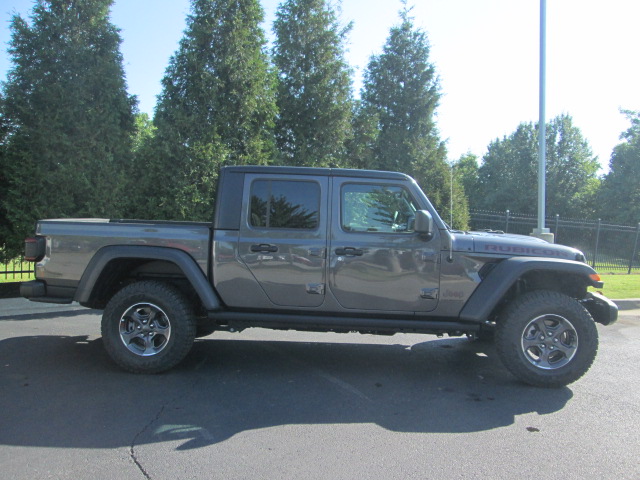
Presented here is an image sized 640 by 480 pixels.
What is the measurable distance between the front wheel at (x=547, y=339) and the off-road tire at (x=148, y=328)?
123 inches

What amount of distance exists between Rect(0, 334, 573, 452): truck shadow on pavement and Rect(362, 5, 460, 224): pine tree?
8894 millimetres

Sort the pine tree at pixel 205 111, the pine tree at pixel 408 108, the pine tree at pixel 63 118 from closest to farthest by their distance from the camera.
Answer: the pine tree at pixel 63 118, the pine tree at pixel 205 111, the pine tree at pixel 408 108

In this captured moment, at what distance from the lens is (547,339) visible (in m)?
4.50

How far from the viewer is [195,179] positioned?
9.45 meters

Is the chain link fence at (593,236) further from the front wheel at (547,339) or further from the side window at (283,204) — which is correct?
the side window at (283,204)

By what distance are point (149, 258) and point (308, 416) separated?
88.4 inches

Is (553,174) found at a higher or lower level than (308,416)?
higher

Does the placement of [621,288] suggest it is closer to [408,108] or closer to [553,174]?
[408,108]

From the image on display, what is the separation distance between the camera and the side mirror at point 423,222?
4.31 meters

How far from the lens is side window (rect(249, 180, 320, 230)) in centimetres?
466

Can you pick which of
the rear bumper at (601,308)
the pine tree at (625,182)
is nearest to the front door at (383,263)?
the rear bumper at (601,308)

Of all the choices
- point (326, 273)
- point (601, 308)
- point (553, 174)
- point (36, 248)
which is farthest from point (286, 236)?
point (553, 174)

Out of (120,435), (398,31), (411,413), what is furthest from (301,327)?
(398,31)

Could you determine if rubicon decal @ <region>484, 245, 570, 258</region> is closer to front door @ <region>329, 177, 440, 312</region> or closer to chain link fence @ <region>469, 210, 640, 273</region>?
front door @ <region>329, 177, 440, 312</region>
